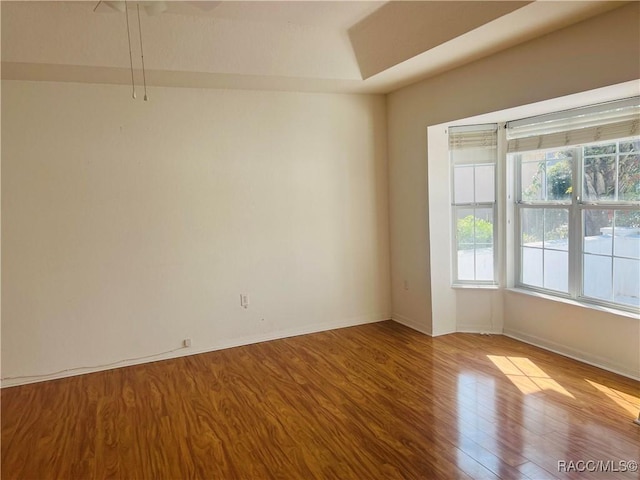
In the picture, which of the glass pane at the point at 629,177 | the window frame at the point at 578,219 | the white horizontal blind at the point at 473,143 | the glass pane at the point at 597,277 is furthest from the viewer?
the white horizontal blind at the point at 473,143

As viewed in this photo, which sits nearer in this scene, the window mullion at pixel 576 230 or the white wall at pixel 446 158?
the white wall at pixel 446 158

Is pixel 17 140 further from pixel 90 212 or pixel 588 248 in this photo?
pixel 588 248

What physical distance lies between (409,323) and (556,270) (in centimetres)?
151

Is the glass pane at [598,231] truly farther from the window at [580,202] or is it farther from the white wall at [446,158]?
the white wall at [446,158]

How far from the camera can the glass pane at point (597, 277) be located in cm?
358

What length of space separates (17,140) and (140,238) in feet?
3.85

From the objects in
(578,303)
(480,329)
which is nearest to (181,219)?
(480,329)

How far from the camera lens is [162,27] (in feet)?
10.6

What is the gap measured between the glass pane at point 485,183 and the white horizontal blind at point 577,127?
0.93ft

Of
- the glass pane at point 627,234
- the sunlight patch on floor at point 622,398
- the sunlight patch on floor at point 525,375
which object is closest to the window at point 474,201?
the sunlight patch on floor at point 525,375

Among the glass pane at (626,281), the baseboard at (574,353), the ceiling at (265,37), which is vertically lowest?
the baseboard at (574,353)

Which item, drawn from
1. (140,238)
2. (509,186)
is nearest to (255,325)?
(140,238)

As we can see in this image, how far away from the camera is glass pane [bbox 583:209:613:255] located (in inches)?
140

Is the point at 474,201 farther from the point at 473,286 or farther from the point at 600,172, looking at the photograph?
the point at 600,172
